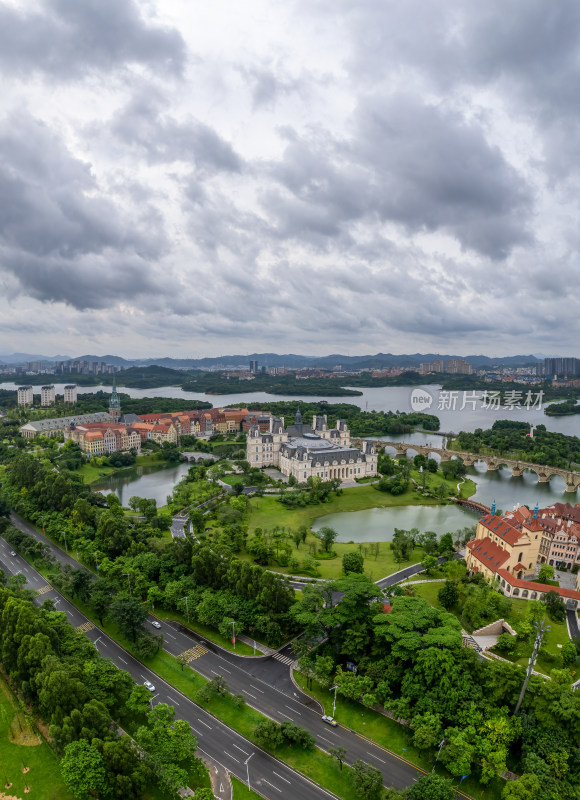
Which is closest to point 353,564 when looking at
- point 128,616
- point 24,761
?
point 128,616

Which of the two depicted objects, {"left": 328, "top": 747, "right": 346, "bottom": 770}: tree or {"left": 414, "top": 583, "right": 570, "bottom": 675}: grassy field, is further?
{"left": 414, "top": 583, "right": 570, "bottom": 675}: grassy field

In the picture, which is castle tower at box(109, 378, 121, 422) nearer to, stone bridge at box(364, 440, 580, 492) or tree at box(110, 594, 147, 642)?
stone bridge at box(364, 440, 580, 492)

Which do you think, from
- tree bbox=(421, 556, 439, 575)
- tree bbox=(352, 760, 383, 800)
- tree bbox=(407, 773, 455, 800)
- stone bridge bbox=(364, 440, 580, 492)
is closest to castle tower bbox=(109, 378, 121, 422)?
stone bridge bbox=(364, 440, 580, 492)

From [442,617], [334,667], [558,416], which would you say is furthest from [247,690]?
[558,416]

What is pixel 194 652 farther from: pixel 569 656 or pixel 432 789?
pixel 569 656

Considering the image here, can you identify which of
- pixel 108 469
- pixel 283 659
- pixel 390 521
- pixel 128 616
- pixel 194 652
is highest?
pixel 128 616

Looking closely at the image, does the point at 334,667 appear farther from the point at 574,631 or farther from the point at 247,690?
the point at 574,631
